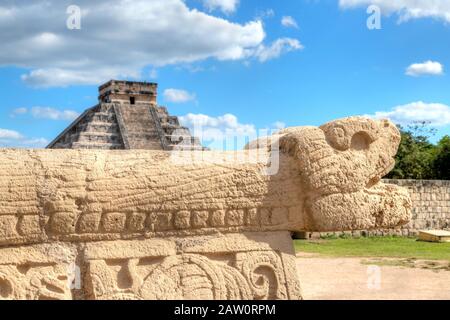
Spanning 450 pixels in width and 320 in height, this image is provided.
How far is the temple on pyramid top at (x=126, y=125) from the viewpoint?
21.9 metres

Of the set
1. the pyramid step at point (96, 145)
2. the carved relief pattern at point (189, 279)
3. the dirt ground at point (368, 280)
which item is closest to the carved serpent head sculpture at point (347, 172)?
the carved relief pattern at point (189, 279)

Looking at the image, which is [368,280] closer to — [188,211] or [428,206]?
[188,211]

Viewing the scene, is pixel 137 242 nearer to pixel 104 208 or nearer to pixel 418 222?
pixel 104 208

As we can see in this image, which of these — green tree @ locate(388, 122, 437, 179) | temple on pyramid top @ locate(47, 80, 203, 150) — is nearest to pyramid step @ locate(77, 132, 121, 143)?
temple on pyramid top @ locate(47, 80, 203, 150)

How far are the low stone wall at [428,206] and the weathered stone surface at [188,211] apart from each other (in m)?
12.1

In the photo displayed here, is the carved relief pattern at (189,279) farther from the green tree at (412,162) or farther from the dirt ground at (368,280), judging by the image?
the green tree at (412,162)

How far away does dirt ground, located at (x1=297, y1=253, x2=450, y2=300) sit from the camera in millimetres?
6918

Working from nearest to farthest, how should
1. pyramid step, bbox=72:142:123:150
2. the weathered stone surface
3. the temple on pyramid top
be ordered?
the weathered stone surface
pyramid step, bbox=72:142:123:150
the temple on pyramid top

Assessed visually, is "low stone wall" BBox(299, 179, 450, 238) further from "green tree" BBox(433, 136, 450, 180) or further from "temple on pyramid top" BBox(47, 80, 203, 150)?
"temple on pyramid top" BBox(47, 80, 203, 150)

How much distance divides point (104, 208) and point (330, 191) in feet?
4.22

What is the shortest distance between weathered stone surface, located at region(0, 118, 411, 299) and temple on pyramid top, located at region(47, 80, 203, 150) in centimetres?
1746

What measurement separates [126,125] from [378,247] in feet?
44.8

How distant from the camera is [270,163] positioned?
3391 mm

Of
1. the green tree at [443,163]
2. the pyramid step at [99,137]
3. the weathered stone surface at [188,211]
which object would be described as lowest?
the weathered stone surface at [188,211]
